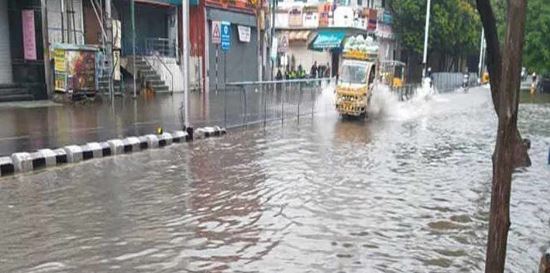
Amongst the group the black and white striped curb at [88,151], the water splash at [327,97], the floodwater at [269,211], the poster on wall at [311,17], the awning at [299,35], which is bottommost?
the floodwater at [269,211]

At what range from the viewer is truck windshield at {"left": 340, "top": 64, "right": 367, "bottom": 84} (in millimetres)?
21594

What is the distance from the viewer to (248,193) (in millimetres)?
10023

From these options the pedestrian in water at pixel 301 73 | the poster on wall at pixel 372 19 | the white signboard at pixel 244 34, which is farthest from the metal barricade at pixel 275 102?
the poster on wall at pixel 372 19

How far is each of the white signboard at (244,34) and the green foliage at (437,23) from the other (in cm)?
1812

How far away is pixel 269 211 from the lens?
8.91 meters

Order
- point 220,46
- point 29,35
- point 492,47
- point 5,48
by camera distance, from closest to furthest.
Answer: point 492,47 < point 29,35 < point 5,48 < point 220,46

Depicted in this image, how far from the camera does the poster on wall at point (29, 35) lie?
22.6m

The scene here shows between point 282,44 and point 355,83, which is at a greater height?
point 282,44

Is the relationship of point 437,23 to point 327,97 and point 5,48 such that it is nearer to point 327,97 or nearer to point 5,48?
point 327,97

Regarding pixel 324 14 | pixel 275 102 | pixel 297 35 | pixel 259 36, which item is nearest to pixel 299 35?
pixel 297 35

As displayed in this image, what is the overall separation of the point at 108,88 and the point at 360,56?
10.5 meters

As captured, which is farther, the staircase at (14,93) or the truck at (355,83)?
the staircase at (14,93)

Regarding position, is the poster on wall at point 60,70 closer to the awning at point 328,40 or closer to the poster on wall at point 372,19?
the awning at point 328,40

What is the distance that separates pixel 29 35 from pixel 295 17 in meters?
24.0
